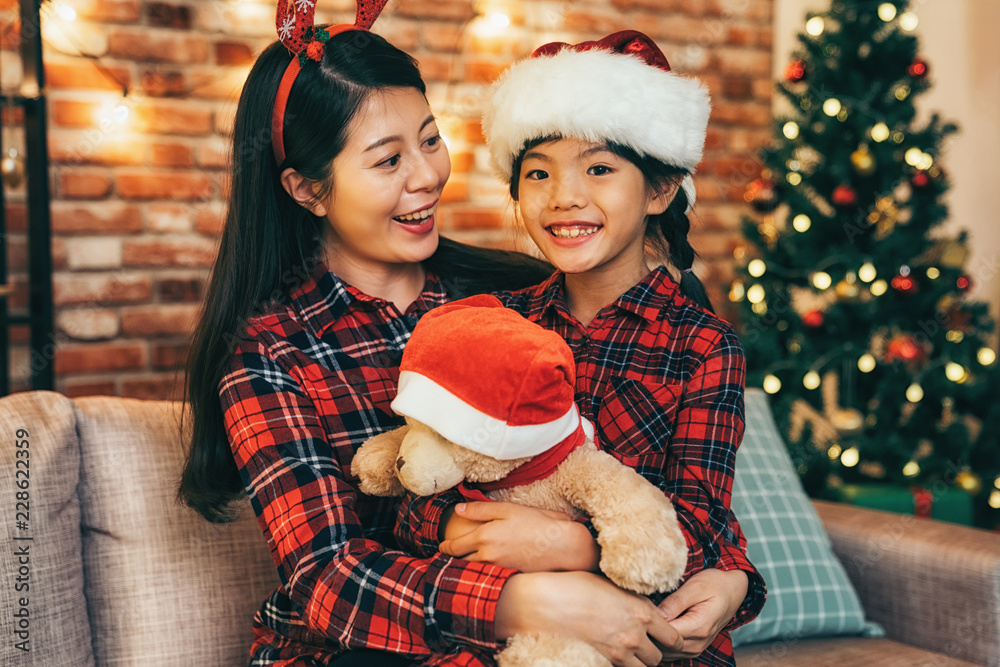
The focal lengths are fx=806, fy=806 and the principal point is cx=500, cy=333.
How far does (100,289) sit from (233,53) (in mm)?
803

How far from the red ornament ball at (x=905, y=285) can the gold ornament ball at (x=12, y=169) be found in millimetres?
2575

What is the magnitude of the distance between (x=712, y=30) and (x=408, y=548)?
2741mm

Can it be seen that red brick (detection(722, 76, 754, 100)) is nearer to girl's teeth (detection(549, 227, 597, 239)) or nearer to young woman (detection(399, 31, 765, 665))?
young woman (detection(399, 31, 765, 665))

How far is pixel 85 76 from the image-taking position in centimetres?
224

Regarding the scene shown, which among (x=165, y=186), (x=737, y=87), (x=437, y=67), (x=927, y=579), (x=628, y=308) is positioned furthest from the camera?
(x=737, y=87)

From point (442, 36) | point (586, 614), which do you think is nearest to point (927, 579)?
point (586, 614)

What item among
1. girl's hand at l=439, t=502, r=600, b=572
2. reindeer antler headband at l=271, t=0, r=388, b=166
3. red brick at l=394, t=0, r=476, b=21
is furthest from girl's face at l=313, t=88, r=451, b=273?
A: red brick at l=394, t=0, r=476, b=21

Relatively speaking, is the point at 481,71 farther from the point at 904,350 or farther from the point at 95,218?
the point at 904,350

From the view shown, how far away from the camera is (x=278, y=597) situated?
1.22 m

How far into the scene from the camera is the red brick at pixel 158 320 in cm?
233

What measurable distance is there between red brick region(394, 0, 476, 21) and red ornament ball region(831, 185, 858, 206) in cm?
135

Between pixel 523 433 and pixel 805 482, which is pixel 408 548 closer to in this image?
pixel 523 433

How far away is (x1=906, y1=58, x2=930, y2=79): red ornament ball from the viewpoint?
2.56 meters

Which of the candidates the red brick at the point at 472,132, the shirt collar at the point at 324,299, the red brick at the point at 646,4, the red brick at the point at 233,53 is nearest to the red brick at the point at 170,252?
the red brick at the point at 233,53
